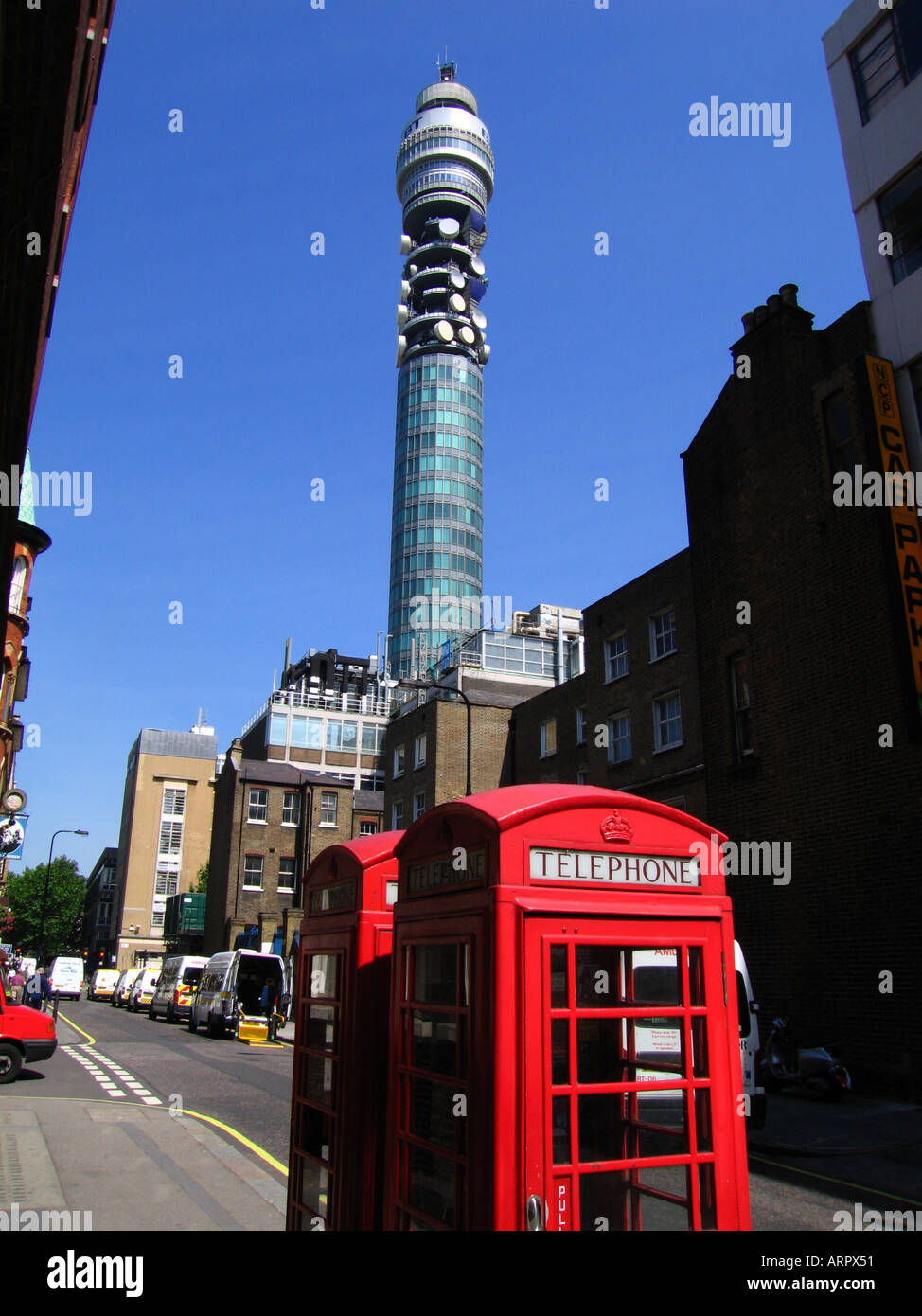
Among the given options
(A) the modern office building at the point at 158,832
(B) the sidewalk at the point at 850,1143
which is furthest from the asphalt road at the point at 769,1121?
(A) the modern office building at the point at 158,832

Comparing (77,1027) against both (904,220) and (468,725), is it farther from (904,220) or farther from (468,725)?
(904,220)

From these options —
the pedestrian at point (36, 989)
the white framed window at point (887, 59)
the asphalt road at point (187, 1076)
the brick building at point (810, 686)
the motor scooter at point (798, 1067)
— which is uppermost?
the white framed window at point (887, 59)

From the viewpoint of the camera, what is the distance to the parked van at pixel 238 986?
1286 inches

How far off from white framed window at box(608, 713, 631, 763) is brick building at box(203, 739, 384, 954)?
28.3 m

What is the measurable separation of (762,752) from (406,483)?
123137mm

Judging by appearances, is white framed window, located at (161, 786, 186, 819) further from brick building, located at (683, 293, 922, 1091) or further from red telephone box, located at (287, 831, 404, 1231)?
red telephone box, located at (287, 831, 404, 1231)

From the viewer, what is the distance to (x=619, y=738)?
1185 inches

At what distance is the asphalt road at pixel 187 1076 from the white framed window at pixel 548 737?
1418 centimetres

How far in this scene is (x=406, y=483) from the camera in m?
139

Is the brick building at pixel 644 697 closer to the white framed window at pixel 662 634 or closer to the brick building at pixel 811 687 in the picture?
the white framed window at pixel 662 634

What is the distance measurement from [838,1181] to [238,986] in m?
27.5

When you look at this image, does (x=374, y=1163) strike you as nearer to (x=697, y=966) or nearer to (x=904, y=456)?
(x=697, y=966)

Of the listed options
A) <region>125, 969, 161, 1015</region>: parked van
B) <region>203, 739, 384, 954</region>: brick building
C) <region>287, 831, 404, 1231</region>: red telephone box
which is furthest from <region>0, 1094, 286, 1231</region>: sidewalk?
<region>203, 739, 384, 954</region>: brick building

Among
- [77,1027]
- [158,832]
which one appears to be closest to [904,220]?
[77,1027]
